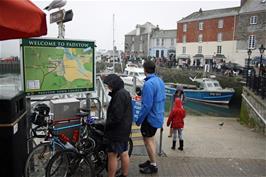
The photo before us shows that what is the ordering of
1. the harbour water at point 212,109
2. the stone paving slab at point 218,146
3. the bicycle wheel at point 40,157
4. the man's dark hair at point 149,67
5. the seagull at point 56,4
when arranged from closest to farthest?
1. the bicycle wheel at point 40,157
2. the man's dark hair at point 149,67
3. the seagull at point 56,4
4. the stone paving slab at point 218,146
5. the harbour water at point 212,109

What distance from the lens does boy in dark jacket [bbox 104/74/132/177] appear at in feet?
13.0

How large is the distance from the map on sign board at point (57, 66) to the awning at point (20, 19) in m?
1.12

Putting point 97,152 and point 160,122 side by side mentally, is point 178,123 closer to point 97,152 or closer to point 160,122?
point 160,122

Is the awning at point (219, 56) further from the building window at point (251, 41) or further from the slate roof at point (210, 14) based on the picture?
the slate roof at point (210, 14)

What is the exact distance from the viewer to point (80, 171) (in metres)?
4.25

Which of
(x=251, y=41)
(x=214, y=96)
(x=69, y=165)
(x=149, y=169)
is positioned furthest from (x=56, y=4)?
(x=251, y=41)

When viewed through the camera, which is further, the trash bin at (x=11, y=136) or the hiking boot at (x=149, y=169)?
the hiking boot at (x=149, y=169)

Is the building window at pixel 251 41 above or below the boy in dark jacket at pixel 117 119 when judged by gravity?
above

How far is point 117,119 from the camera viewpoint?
3953 millimetres

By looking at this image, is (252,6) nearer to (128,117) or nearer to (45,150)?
(128,117)

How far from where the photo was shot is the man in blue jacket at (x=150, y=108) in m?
4.61

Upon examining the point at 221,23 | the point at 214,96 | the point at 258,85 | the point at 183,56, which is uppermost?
the point at 221,23

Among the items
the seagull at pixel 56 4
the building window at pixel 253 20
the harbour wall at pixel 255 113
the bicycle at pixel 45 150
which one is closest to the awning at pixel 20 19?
the bicycle at pixel 45 150

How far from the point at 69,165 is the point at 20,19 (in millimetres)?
2229
